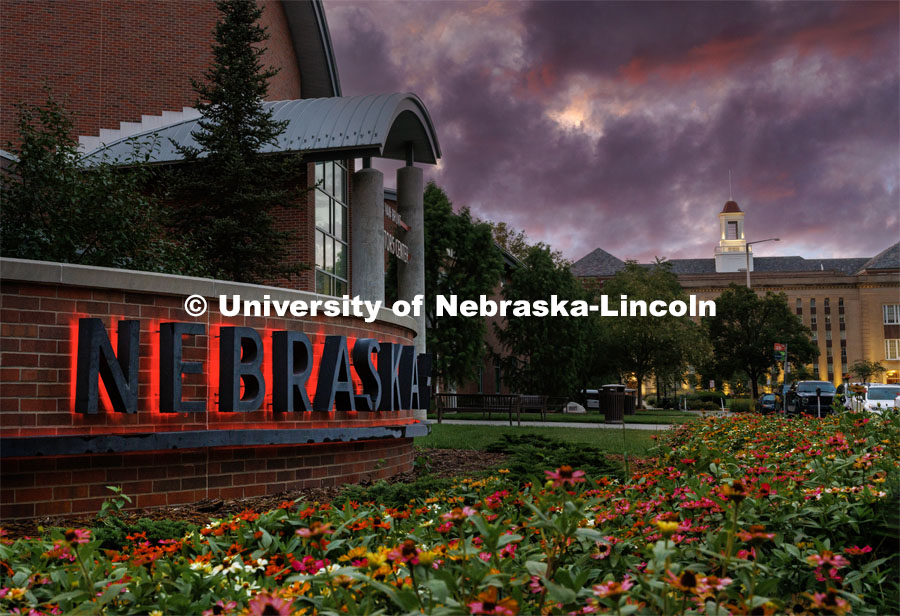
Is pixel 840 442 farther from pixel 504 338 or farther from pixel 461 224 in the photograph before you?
pixel 504 338

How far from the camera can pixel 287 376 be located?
8.49 meters

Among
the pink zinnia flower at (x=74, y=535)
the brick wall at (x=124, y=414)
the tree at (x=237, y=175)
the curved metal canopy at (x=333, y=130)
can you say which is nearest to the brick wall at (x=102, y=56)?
the curved metal canopy at (x=333, y=130)

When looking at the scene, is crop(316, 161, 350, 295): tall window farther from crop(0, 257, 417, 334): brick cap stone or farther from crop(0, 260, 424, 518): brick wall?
crop(0, 260, 424, 518): brick wall

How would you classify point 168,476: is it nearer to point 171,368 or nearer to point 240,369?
point 171,368

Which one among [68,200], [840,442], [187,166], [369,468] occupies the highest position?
[187,166]

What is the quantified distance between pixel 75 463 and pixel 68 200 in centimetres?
589

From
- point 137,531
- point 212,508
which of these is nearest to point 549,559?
point 137,531

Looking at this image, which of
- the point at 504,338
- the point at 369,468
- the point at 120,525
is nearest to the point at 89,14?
the point at 369,468

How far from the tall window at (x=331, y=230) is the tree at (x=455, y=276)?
39.3 feet

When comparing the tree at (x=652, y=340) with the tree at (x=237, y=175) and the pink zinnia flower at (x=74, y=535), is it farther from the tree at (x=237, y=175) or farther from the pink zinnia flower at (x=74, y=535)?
the pink zinnia flower at (x=74, y=535)

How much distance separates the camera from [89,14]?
20.7 metres

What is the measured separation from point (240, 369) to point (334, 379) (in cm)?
130

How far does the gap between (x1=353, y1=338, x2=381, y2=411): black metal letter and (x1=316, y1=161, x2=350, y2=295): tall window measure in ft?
38.7

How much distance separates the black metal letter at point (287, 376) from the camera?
8453 millimetres
